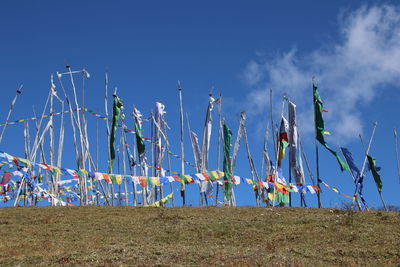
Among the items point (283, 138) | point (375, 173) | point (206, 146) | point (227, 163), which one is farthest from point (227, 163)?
point (375, 173)

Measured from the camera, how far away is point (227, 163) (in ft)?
114

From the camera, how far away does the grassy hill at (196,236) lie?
16547 mm

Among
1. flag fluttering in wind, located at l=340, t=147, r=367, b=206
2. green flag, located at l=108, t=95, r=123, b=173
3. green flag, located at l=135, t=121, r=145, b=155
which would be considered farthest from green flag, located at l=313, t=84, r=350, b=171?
green flag, located at l=108, t=95, r=123, b=173

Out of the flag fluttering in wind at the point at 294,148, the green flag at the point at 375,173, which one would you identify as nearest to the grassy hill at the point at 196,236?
the flag fluttering in wind at the point at 294,148

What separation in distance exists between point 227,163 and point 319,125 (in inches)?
267

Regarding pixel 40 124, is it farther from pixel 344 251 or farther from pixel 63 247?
pixel 344 251

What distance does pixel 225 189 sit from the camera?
110 feet

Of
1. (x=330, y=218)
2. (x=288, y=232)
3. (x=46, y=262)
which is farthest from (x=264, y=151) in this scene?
(x=46, y=262)

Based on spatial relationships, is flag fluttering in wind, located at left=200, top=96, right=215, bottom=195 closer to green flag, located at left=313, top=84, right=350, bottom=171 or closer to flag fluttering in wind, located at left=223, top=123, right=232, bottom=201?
flag fluttering in wind, located at left=223, top=123, right=232, bottom=201

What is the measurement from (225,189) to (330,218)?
10183 mm

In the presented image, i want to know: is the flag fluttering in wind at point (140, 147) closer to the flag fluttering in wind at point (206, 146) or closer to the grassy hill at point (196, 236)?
the flag fluttering in wind at point (206, 146)

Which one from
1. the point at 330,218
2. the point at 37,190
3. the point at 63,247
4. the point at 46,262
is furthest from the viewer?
the point at 37,190

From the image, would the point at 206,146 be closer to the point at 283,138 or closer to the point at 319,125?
the point at 283,138

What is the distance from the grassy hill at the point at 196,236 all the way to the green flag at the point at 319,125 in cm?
522
